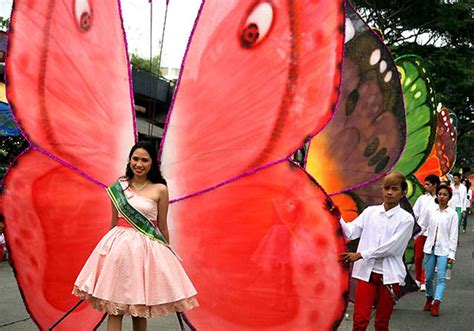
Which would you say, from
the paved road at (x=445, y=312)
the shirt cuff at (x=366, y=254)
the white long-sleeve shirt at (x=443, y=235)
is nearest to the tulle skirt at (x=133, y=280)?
the shirt cuff at (x=366, y=254)

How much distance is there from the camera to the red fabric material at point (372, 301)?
14.6 feet

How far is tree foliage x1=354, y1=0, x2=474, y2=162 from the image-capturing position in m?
20.2

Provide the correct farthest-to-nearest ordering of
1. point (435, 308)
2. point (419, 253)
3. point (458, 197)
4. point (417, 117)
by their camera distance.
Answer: point (458, 197) < point (419, 253) < point (417, 117) < point (435, 308)

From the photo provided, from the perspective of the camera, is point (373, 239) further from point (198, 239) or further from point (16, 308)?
point (16, 308)

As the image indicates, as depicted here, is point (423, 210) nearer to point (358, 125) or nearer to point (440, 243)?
point (440, 243)

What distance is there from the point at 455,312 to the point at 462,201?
7779 mm

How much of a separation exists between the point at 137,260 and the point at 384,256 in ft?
6.08

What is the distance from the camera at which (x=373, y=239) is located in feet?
14.8

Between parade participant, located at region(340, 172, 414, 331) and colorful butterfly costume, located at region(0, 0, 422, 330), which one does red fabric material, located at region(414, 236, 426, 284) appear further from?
colorful butterfly costume, located at region(0, 0, 422, 330)

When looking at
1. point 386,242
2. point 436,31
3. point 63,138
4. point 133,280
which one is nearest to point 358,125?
point 386,242

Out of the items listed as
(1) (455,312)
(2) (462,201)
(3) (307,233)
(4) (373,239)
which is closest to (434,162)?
(2) (462,201)

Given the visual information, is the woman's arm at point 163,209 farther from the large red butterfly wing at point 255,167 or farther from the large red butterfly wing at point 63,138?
the large red butterfly wing at point 63,138

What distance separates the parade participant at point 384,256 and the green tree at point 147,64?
1.64 meters

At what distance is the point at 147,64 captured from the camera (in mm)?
3727
